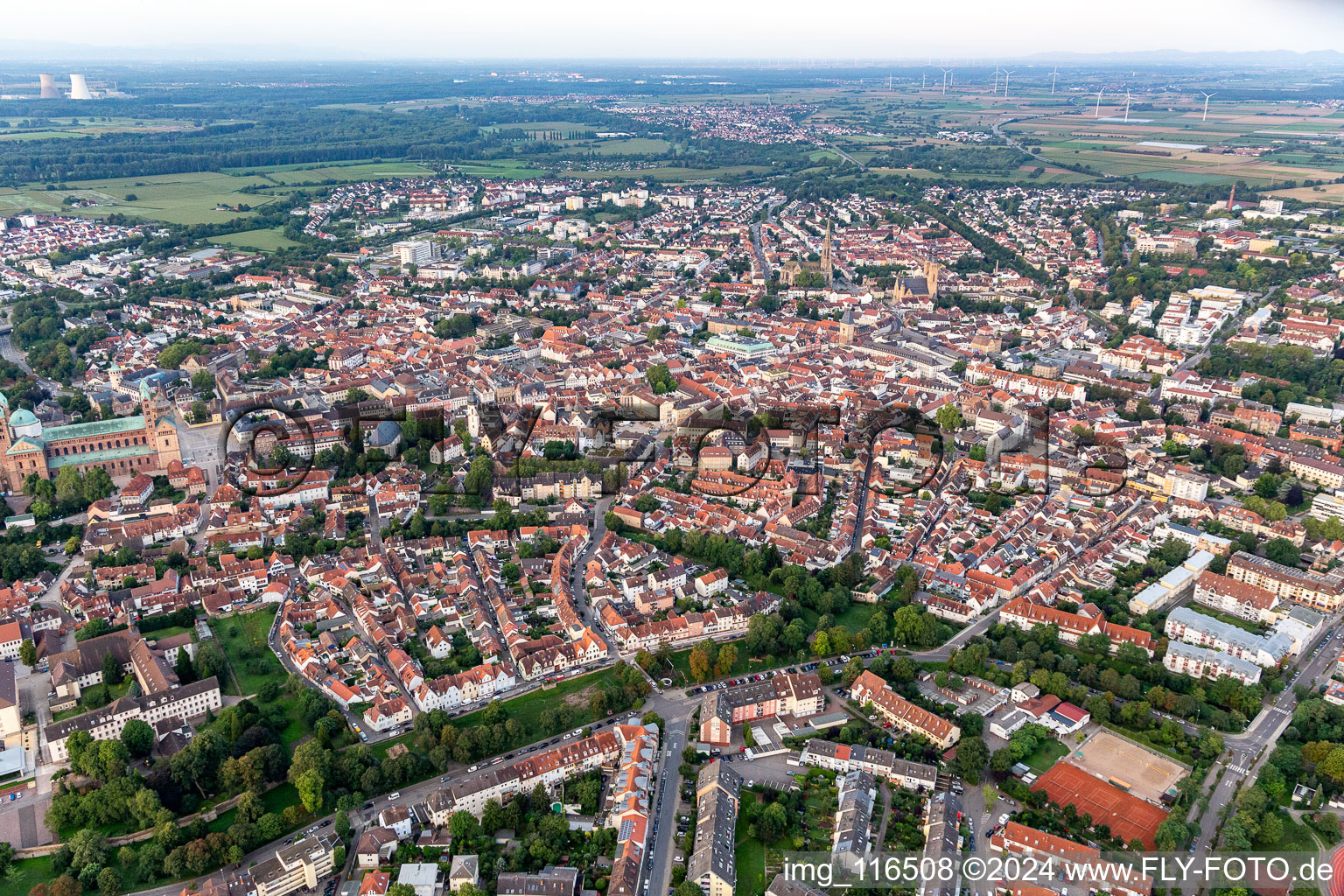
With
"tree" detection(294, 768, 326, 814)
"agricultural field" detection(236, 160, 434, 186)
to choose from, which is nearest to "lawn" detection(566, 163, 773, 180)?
"agricultural field" detection(236, 160, 434, 186)

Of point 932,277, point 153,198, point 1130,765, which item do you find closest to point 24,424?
point 1130,765

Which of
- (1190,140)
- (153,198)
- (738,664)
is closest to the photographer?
(738,664)

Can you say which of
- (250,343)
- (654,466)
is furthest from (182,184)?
(654,466)

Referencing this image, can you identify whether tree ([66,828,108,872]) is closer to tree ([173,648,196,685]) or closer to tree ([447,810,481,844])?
tree ([173,648,196,685])

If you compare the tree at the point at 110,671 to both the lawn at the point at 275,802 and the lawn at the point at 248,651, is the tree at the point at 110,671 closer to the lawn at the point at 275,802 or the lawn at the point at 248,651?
the lawn at the point at 248,651

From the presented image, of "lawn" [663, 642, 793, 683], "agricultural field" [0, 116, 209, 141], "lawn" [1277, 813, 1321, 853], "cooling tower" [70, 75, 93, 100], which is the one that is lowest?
"lawn" [1277, 813, 1321, 853]

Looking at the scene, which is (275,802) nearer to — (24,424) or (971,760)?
(971,760)

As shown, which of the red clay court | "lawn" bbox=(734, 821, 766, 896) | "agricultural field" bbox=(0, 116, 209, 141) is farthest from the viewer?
"agricultural field" bbox=(0, 116, 209, 141)
